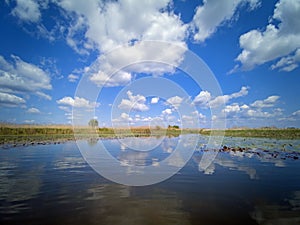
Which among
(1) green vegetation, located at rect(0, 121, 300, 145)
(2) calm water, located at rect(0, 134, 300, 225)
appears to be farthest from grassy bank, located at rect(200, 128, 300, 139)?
(2) calm water, located at rect(0, 134, 300, 225)

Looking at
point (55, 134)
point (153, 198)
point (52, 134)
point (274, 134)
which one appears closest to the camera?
point (153, 198)

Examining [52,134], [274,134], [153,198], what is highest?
[52,134]

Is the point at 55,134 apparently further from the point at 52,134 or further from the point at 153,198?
the point at 153,198

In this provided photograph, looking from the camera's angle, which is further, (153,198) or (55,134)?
(55,134)

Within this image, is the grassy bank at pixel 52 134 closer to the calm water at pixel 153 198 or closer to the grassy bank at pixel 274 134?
the grassy bank at pixel 274 134

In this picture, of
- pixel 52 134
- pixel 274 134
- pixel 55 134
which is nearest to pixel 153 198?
pixel 52 134

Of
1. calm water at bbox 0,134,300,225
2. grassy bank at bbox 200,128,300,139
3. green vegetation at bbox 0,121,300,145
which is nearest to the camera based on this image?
calm water at bbox 0,134,300,225

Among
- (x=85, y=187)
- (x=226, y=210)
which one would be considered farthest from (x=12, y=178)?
(x=226, y=210)

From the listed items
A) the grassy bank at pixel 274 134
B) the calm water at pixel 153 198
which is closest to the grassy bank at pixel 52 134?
the grassy bank at pixel 274 134

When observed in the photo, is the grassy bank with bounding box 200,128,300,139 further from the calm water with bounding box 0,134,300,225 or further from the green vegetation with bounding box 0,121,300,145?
the calm water with bounding box 0,134,300,225

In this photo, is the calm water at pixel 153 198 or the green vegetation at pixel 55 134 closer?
the calm water at pixel 153 198

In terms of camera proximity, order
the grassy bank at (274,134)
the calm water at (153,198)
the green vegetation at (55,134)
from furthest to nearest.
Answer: the grassy bank at (274,134) → the green vegetation at (55,134) → the calm water at (153,198)

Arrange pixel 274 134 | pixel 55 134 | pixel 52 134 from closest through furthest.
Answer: pixel 52 134, pixel 55 134, pixel 274 134

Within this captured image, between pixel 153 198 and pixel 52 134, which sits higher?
pixel 52 134
